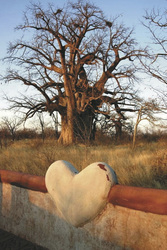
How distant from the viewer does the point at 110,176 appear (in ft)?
7.37

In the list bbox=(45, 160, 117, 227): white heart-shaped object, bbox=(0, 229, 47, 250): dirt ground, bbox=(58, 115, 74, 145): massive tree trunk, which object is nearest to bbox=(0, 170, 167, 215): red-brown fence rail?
bbox=(45, 160, 117, 227): white heart-shaped object

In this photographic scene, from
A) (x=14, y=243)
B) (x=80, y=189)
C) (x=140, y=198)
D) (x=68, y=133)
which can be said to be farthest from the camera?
(x=68, y=133)

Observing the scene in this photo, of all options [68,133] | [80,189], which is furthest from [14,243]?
[68,133]

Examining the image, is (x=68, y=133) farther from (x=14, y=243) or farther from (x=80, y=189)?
(x=80, y=189)

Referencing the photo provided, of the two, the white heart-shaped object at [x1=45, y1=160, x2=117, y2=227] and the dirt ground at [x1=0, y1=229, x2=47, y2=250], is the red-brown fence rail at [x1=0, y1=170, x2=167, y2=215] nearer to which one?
the white heart-shaped object at [x1=45, y1=160, x2=117, y2=227]

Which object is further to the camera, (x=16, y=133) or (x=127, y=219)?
(x=16, y=133)

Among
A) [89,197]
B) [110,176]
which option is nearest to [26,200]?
[89,197]

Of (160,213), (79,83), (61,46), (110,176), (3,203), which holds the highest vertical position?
(61,46)

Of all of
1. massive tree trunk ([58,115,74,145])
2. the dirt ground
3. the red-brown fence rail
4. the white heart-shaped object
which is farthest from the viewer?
massive tree trunk ([58,115,74,145])

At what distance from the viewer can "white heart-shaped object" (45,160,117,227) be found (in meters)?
2.25

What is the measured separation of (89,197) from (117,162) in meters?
3.48

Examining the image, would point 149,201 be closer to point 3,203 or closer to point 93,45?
point 3,203

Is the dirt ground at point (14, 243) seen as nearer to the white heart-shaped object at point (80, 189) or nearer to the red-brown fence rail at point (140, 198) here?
the white heart-shaped object at point (80, 189)

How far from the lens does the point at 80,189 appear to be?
239cm
